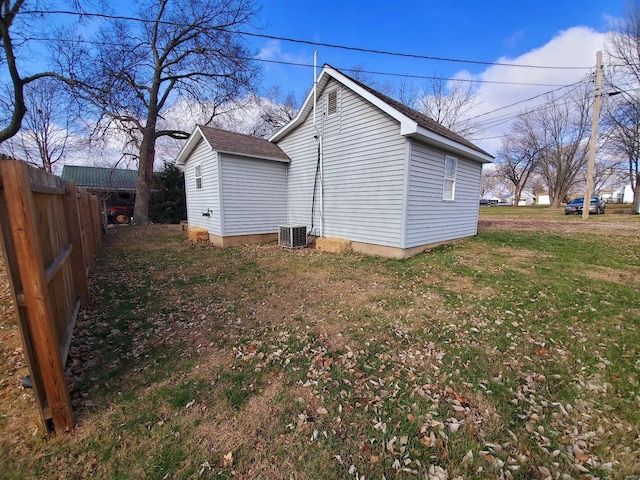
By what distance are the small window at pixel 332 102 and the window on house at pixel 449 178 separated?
13.0 ft

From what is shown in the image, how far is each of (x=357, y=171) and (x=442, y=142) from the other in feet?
8.31

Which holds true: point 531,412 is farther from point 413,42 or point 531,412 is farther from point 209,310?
point 413,42

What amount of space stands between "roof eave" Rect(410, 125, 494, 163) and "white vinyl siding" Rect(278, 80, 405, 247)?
424 mm

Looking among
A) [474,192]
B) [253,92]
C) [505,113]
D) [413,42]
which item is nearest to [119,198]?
[253,92]

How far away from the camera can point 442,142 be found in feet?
26.2

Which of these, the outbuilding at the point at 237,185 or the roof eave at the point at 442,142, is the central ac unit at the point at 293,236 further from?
the roof eave at the point at 442,142

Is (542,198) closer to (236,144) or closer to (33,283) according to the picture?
(236,144)

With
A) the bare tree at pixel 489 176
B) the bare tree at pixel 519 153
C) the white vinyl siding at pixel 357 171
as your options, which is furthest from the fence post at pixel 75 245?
the bare tree at pixel 489 176

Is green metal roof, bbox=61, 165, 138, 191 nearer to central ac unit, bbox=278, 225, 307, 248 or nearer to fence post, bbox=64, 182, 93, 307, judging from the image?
central ac unit, bbox=278, 225, 307, 248

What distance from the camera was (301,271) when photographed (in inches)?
271

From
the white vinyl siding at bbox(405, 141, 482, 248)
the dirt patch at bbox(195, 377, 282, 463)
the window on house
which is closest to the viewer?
the dirt patch at bbox(195, 377, 282, 463)

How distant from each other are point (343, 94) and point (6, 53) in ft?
47.7

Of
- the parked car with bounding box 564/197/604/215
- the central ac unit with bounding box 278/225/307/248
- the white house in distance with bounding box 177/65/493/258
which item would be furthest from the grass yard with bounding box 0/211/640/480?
the parked car with bounding box 564/197/604/215

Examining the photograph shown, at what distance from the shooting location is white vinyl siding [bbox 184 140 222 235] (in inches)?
397
